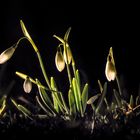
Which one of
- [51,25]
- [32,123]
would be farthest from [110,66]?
[51,25]

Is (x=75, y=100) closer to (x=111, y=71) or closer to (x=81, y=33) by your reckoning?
(x=111, y=71)

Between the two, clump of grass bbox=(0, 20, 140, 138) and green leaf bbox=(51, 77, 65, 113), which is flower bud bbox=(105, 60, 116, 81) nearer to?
clump of grass bbox=(0, 20, 140, 138)

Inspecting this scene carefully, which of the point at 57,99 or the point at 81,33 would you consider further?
the point at 81,33

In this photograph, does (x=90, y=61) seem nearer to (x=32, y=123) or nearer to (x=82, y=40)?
(x=82, y=40)

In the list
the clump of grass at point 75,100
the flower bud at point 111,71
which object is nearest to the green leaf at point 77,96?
the clump of grass at point 75,100

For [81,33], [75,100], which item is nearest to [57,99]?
[75,100]

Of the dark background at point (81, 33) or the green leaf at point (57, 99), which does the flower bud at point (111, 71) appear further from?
the dark background at point (81, 33)

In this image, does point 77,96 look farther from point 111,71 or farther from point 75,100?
point 111,71

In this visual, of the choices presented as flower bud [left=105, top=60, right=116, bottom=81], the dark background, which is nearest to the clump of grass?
flower bud [left=105, top=60, right=116, bottom=81]

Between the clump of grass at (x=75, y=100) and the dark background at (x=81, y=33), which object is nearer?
the clump of grass at (x=75, y=100)
